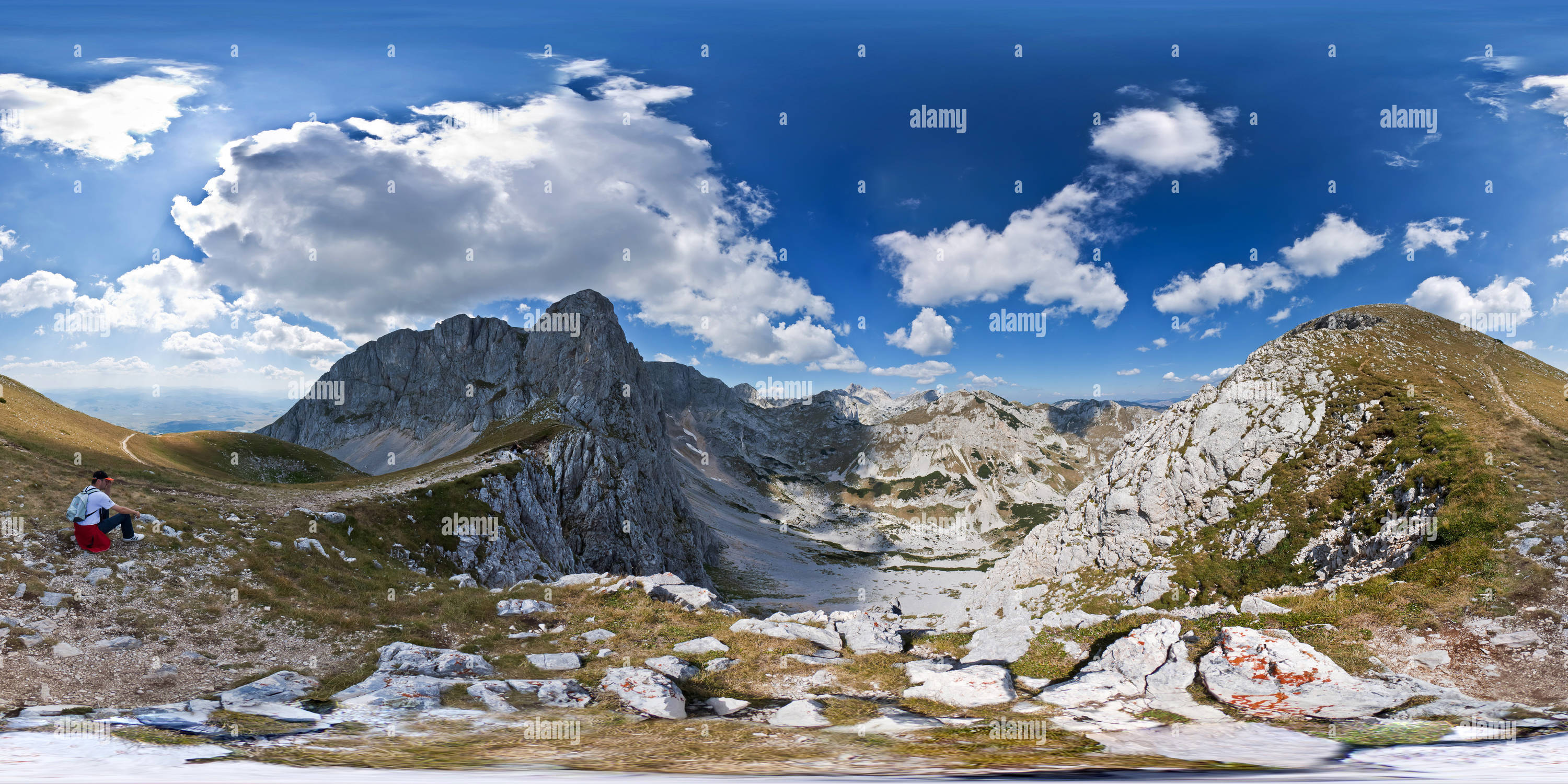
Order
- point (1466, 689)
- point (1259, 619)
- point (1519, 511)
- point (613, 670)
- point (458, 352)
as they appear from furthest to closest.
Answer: point (458, 352) → point (1519, 511) → point (1259, 619) → point (613, 670) → point (1466, 689)

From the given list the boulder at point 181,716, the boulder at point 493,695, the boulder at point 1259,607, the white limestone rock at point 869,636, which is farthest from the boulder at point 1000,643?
the boulder at point 181,716

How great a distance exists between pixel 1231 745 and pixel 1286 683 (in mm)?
4570

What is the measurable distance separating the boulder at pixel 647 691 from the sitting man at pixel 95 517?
2140 cm

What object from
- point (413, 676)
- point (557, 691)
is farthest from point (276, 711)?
point (557, 691)

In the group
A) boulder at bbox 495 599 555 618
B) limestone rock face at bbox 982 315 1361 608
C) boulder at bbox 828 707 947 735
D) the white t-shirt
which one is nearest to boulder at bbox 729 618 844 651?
boulder at bbox 828 707 947 735

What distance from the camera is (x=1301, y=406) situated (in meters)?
45.8

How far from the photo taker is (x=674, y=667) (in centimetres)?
2138

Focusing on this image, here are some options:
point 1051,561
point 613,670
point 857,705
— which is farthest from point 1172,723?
point 1051,561

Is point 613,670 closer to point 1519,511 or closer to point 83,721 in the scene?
point 83,721

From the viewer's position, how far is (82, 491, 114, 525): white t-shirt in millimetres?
23094

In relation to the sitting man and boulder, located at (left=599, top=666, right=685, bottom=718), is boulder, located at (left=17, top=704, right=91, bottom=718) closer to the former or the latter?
the sitting man

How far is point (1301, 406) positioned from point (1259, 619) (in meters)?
32.4

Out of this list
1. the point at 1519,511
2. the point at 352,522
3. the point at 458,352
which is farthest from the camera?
the point at 458,352

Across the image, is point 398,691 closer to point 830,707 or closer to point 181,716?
point 181,716
